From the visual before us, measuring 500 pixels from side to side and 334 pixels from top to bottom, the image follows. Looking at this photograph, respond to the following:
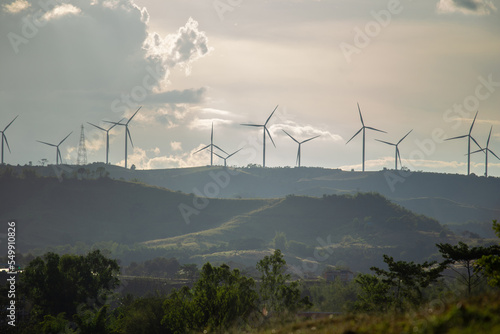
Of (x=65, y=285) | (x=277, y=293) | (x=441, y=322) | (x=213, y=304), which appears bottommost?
(x=65, y=285)

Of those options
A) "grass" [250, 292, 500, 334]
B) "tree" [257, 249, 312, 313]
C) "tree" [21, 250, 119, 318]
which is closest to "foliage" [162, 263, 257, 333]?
"tree" [257, 249, 312, 313]

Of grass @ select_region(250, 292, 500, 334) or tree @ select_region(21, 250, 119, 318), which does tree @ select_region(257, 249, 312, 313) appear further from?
tree @ select_region(21, 250, 119, 318)

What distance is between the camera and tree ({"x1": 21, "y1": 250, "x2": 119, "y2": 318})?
104 metres

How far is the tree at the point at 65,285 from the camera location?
341ft

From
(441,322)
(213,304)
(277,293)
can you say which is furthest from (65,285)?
(441,322)

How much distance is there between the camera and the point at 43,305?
10325cm

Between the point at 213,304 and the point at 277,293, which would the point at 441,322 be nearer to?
the point at 213,304

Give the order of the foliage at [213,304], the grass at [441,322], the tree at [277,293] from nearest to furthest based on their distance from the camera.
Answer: the grass at [441,322] → the foliage at [213,304] → the tree at [277,293]

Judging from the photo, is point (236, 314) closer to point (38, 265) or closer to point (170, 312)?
point (170, 312)

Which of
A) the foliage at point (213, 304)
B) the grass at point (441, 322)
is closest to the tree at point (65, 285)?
the foliage at point (213, 304)

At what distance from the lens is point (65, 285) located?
347 ft

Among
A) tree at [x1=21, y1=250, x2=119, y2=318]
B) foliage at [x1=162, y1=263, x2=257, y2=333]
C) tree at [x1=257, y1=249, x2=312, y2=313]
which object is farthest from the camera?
tree at [x1=21, y1=250, x2=119, y2=318]

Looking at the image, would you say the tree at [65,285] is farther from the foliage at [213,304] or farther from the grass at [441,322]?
the grass at [441,322]

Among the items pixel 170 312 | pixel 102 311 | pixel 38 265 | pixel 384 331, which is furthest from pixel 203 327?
pixel 38 265
